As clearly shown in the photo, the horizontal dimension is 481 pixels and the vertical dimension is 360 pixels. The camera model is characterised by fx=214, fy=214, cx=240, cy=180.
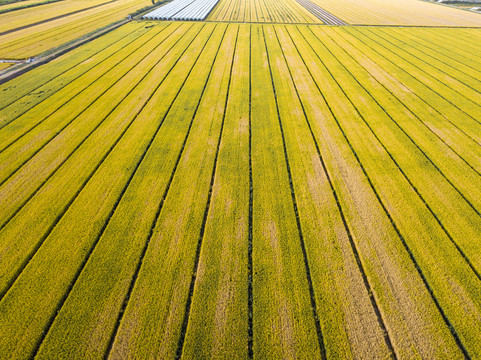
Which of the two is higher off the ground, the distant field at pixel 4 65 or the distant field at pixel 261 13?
the distant field at pixel 261 13

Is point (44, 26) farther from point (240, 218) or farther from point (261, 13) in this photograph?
point (240, 218)

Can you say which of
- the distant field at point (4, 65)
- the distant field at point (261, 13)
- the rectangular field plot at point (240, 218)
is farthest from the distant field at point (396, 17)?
the distant field at point (4, 65)

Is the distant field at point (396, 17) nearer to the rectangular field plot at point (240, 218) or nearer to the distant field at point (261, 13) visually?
the distant field at point (261, 13)

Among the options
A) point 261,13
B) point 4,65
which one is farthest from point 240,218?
point 261,13

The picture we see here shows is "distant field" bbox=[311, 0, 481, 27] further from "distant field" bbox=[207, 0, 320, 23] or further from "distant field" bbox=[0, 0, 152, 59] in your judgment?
"distant field" bbox=[0, 0, 152, 59]

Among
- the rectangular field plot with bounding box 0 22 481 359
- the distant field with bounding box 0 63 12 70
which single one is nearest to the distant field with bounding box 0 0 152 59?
the distant field with bounding box 0 63 12 70
